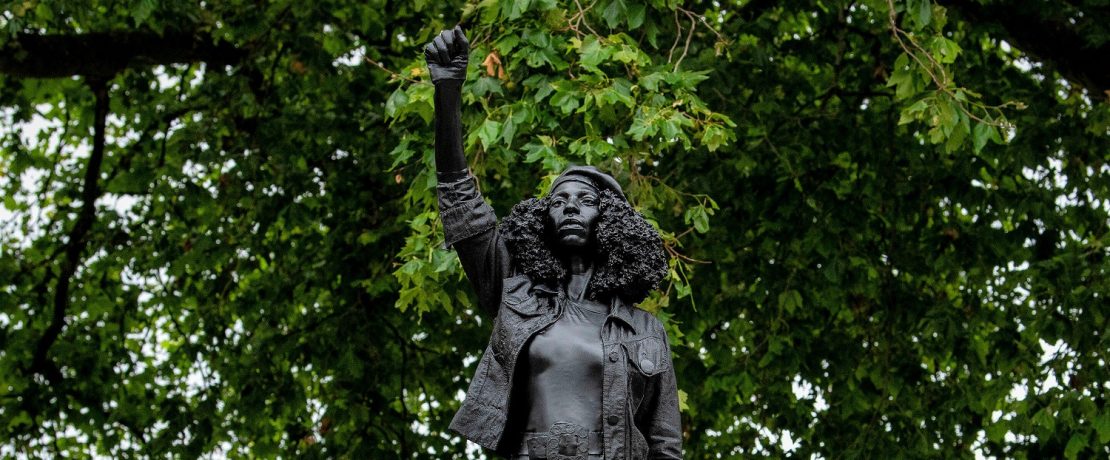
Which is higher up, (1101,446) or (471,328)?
(471,328)

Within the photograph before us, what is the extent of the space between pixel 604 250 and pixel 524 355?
1.55 ft

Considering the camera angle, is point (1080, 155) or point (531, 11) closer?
point (531, 11)

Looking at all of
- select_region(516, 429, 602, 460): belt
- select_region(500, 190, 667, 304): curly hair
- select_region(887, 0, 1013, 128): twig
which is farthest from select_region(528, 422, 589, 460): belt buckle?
select_region(887, 0, 1013, 128): twig

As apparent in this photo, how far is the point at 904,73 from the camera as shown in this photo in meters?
10.5

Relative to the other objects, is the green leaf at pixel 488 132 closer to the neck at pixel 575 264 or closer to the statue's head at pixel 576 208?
the statue's head at pixel 576 208

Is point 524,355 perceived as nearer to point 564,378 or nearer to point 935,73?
point 564,378

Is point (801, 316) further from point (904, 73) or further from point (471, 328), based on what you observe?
point (904, 73)

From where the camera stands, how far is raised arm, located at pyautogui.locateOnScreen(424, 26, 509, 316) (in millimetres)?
6234

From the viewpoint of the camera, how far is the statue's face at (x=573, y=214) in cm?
633

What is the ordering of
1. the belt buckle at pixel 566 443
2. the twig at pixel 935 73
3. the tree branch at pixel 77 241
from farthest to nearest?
the tree branch at pixel 77 241
the twig at pixel 935 73
the belt buckle at pixel 566 443

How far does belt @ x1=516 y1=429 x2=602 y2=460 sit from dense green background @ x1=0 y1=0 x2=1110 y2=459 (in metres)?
5.46

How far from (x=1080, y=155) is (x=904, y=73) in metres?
2.85

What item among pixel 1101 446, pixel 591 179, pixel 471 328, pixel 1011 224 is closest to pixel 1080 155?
pixel 1011 224

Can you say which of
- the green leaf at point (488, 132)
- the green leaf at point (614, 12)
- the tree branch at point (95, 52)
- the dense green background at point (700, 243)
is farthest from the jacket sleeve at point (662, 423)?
the tree branch at point (95, 52)
